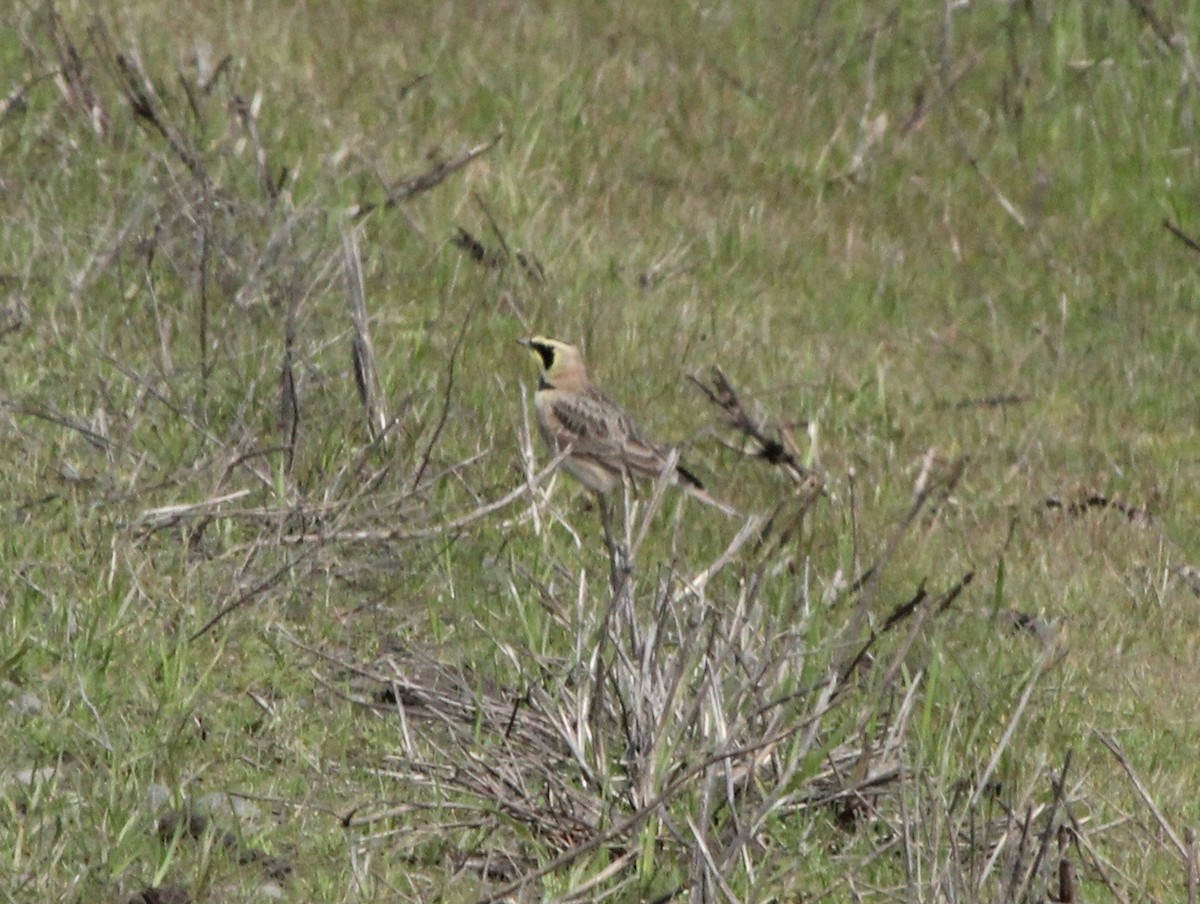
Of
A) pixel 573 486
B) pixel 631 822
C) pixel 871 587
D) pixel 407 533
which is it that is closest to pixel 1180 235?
pixel 573 486

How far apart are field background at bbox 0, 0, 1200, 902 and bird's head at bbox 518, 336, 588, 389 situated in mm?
150

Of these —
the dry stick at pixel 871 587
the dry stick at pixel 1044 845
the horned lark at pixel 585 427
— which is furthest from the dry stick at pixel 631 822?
the horned lark at pixel 585 427

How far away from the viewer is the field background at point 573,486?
4.46 meters

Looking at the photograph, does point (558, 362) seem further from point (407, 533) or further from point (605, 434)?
point (407, 533)

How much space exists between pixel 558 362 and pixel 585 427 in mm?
324

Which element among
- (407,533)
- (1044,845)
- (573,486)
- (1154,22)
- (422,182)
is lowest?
(573,486)

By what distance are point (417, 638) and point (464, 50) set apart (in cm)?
436

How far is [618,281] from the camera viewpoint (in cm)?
807

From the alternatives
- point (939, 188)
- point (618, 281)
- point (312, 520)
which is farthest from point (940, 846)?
point (939, 188)

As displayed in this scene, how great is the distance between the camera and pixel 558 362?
7301mm

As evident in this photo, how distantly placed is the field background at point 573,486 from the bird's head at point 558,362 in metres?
0.15

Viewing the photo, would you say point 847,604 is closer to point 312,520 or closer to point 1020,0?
point 312,520

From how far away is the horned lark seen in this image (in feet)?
23.1

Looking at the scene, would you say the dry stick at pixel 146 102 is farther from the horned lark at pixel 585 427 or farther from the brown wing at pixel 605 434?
the brown wing at pixel 605 434
